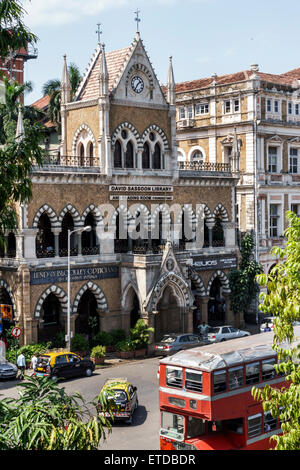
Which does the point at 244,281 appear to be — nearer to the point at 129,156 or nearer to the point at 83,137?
the point at 129,156

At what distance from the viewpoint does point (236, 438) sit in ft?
68.5

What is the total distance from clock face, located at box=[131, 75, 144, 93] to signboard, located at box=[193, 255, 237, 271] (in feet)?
36.0

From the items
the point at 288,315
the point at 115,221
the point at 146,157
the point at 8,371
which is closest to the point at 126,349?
the point at 8,371

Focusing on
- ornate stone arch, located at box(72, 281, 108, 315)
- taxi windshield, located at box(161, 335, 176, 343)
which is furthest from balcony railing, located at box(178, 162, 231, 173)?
taxi windshield, located at box(161, 335, 176, 343)

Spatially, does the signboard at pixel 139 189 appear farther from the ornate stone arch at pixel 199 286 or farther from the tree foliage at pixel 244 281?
the tree foliage at pixel 244 281

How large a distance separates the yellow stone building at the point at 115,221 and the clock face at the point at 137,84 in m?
0.09

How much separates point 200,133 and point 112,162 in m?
15.0

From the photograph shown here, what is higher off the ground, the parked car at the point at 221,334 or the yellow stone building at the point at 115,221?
the yellow stone building at the point at 115,221

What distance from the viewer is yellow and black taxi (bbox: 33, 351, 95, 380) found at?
3146 cm

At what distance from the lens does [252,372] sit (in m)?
21.6

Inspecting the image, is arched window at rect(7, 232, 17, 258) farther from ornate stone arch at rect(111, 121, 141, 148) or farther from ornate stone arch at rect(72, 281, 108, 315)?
ornate stone arch at rect(111, 121, 141, 148)

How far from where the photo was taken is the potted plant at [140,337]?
1495 inches

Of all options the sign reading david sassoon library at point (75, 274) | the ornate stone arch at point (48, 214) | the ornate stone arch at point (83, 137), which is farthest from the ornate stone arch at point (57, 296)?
the ornate stone arch at point (83, 137)
